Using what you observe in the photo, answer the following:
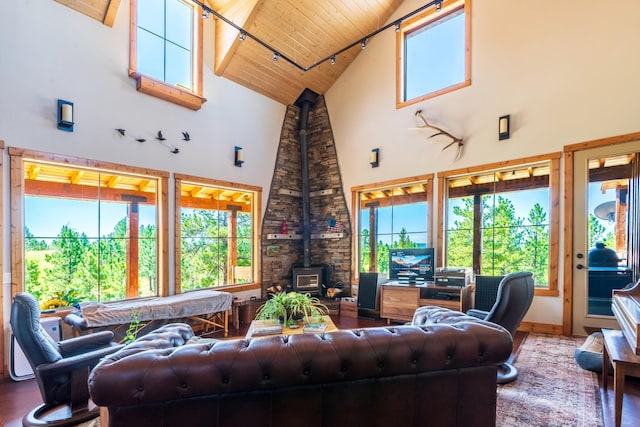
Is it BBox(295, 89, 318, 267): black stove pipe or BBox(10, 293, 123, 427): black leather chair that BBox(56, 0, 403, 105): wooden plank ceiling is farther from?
BBox(10, 293, 123, 427): black leather chair

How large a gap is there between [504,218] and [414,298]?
1873mm

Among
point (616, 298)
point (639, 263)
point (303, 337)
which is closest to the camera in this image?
point (303, 337)

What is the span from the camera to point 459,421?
5.65 ft

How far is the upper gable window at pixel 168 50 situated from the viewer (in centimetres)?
460

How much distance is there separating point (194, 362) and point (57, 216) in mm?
3807

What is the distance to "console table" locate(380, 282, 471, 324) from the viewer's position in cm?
461

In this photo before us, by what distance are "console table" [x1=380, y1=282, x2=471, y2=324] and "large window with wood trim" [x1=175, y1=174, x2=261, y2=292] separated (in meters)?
2.60

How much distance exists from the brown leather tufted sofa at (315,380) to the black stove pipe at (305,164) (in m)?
4.96

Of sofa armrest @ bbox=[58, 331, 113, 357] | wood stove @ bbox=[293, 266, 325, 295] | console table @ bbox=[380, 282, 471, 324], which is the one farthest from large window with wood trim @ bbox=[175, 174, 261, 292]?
console table @ bbox=[380, 282, 471, 324]

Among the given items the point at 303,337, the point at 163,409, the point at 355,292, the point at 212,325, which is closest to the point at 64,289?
the point at 212,325

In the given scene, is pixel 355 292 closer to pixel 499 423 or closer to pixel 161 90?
pixel 499 423

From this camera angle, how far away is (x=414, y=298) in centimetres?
491

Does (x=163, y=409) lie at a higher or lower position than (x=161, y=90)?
lower

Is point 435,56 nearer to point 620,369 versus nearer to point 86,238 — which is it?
point 620,369
